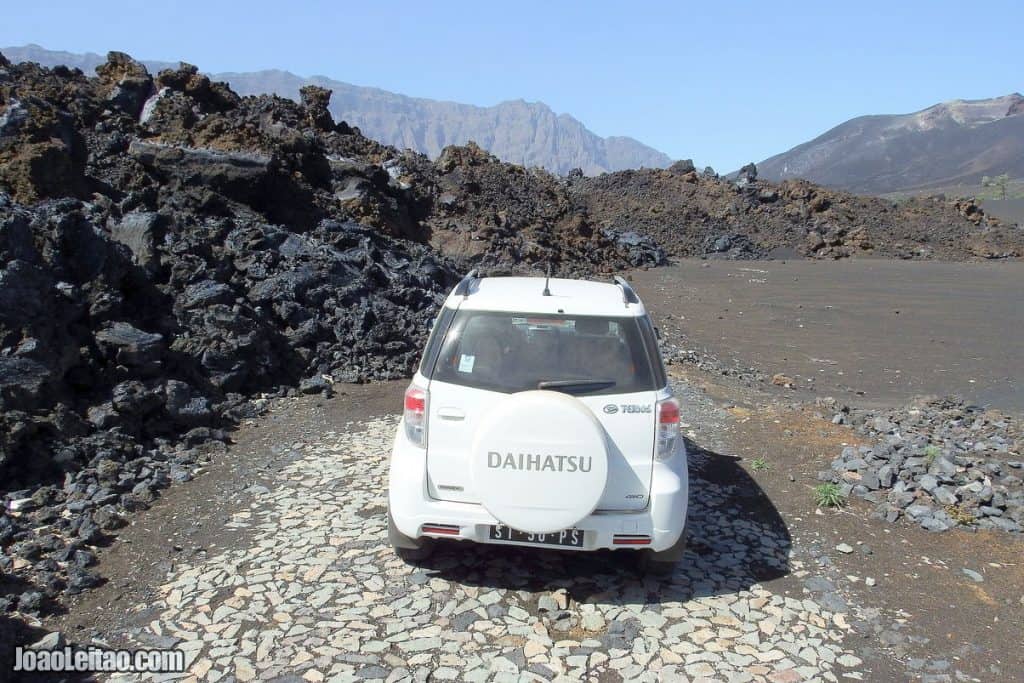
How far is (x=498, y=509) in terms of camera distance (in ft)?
14.1

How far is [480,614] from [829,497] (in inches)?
143

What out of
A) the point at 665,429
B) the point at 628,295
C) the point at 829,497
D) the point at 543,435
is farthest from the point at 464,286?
the point at 829,497

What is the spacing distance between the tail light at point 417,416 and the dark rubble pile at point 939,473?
4166 mm

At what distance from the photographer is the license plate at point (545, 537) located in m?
4.48

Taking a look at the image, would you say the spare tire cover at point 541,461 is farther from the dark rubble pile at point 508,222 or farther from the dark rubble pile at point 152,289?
the dark rubble pile at point 508,222

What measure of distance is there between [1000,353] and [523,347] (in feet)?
59.6

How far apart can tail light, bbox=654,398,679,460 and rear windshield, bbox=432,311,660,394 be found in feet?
0.50

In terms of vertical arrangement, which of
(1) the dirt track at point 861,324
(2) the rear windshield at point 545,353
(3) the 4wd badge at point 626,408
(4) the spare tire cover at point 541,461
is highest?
(2) the rear windshield at point 545,353

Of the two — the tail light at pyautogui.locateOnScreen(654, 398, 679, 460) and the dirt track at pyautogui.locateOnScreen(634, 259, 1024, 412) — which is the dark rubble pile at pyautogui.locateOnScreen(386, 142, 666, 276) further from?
the tail light at pyautogui.locateOnScreen(654, 398, 679, 460)

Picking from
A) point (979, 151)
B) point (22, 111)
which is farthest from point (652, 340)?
point (979, 151)

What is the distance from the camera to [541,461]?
13.8 feet

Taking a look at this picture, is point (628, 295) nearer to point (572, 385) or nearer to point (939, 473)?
point (572, 385)

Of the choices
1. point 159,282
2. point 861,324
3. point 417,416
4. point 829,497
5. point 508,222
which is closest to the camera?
point 417,416

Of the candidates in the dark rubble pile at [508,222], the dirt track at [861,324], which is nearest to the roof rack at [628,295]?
the dirt track at [861,324]
